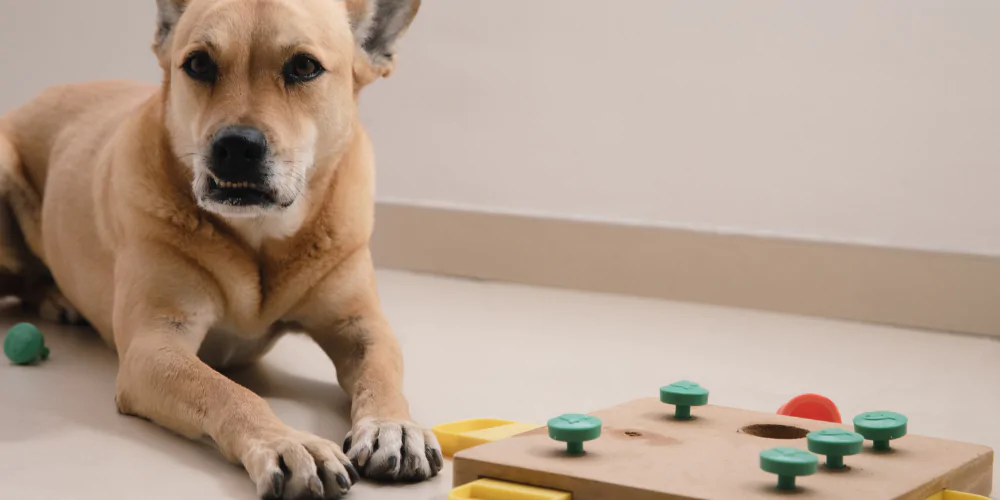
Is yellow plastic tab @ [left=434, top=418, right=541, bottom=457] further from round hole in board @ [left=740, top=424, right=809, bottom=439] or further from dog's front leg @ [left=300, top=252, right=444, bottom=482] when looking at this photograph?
round hole in board @ [left=740, top=424, right=809, bottom=439]

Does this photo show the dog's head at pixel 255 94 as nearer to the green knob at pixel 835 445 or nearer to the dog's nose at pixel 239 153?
the dog's nose at pixel 239 153

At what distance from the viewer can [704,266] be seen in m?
3.73

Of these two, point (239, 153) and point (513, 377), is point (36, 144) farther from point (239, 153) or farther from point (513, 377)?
point (513, 377)

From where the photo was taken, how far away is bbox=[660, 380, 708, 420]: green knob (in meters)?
1.95

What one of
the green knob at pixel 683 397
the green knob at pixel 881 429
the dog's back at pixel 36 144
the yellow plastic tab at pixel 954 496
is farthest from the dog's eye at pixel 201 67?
the yellow plastic tab at pixel 954 496

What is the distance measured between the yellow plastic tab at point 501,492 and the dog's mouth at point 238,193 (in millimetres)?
719

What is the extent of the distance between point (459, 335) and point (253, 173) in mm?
1225

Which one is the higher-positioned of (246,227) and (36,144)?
(36,144)

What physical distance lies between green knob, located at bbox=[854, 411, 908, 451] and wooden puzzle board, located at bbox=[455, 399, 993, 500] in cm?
2

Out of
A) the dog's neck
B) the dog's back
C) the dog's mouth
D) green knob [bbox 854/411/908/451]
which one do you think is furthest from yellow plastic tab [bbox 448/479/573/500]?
the dog's back

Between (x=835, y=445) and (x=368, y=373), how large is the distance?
3.02 ft

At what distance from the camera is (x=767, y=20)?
3527 millimetres

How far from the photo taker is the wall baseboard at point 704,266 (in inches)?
132

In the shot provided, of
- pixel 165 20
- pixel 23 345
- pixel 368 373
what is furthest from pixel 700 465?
pixel 23 345
